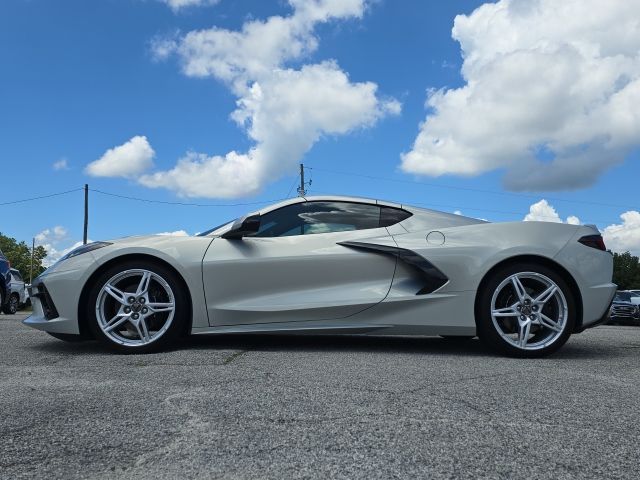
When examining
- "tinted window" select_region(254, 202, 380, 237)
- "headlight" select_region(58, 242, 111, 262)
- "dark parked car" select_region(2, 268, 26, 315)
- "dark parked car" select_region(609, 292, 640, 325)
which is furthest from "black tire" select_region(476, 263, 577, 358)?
"dark parked car" select_region(609, 292, 640, 325)

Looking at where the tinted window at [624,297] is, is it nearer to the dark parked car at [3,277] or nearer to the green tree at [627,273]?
the dark parked car at [3,277]

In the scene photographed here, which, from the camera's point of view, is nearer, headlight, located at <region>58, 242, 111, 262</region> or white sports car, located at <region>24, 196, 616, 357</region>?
white sports car, located at <region>24, 196, 616, 357</region>

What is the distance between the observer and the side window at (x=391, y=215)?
427 cm

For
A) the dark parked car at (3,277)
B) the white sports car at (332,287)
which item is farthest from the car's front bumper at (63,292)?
the dark parked car at (3,277)

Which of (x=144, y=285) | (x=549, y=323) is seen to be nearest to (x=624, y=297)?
(x=549, y=323)

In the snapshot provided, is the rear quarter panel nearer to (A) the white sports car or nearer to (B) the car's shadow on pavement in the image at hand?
(A) the white sports car

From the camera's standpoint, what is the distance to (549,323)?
400 cm

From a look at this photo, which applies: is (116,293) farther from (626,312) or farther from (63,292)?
(626,312)

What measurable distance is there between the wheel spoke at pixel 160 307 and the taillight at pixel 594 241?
10.2ft

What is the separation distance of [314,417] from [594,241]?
3.04 metres

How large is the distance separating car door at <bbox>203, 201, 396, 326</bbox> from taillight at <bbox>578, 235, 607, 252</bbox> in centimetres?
148

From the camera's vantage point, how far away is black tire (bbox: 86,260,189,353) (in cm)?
389

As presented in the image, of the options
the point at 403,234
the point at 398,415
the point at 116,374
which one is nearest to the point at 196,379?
the point at 116,374

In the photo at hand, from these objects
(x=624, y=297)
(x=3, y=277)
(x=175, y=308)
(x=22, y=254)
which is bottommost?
(x=624, y=297)
